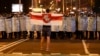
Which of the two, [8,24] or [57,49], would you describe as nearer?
[57,49]

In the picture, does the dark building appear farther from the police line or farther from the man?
the man

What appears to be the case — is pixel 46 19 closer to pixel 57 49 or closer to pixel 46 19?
pixel 46 19

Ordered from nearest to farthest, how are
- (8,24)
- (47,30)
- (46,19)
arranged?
1. (47,30)
2. (46,19)
3. (8,24)

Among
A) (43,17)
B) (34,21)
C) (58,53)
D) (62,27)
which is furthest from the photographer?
(62,27)

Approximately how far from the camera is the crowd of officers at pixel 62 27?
71.6 feet

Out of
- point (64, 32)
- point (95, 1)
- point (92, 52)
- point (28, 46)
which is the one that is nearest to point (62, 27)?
point (64, 32)

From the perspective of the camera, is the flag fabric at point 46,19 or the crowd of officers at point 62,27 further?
the crowd of officers at point 62,27

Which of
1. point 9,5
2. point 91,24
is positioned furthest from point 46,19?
point 9,5

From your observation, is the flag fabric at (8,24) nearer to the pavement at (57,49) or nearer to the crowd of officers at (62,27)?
the crowd of officers at (62,27)

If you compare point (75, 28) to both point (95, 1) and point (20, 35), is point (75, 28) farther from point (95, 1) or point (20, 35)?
point (95, 1)

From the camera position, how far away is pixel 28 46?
1864cm

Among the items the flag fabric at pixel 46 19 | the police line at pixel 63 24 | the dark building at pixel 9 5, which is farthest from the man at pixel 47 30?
the dark building at pixel 9 5

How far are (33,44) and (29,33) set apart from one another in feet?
9.91

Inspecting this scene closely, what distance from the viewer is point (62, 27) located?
21.8 metres
